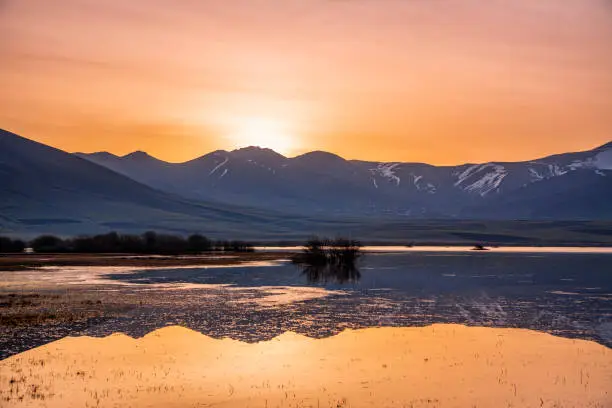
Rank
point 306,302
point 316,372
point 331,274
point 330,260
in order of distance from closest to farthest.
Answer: point 316,372 → point 306,302 → point 331,274 → point 330,260

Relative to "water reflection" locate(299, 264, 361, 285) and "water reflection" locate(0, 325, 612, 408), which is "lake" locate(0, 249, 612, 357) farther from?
"water reflection" locate(0, 325, 612, 408)

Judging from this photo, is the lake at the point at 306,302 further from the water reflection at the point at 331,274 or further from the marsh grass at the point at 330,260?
the marsh grass at the point at 330,260

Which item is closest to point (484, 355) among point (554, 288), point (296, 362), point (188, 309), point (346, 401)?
point (296, 362)

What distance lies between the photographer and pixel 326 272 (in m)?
75.9

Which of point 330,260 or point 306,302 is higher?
point 330,260

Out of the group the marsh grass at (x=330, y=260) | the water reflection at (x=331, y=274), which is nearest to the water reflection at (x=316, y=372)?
the water reflection at (x=331, y=274)

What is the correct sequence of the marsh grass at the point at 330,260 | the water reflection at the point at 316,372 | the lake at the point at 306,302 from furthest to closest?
the marsh grass at the point at 330,260
the lake at the point at 306,302
the water reflection at the point at 316,372

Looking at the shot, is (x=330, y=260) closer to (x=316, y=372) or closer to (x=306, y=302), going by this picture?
(x=306, y=302)

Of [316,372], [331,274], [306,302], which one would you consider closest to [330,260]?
[331,274]

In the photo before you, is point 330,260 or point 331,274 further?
point 330,260

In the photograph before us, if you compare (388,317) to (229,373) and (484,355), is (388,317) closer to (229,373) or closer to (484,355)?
(484,355)

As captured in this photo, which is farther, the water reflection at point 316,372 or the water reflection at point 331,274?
the water reflection at point 331,274

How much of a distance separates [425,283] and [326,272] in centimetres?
1754

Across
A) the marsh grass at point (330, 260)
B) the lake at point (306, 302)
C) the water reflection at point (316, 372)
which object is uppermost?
the marsh grass at point (330, 260)
